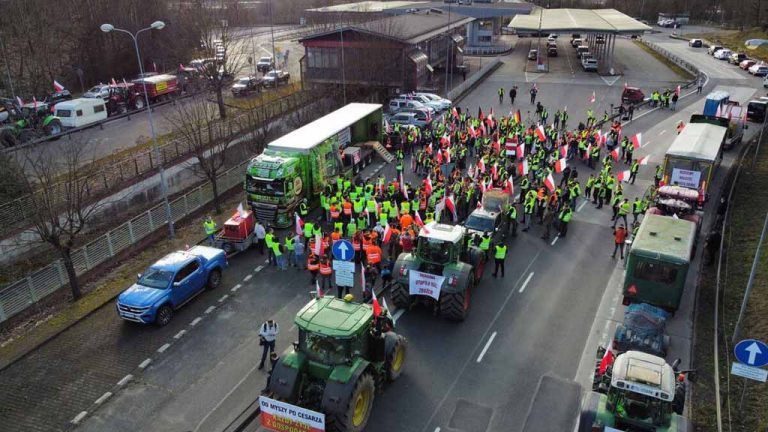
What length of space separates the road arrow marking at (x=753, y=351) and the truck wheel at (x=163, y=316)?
15.4 metres

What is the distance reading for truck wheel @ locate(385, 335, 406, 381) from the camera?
45.0 ft

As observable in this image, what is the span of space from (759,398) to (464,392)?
6990 mm

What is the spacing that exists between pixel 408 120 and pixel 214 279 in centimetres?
2266

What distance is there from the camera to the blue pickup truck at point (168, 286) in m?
17.0

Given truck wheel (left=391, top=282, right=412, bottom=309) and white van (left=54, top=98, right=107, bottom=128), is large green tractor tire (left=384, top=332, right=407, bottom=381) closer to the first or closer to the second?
truck wheel (left=391, top=282, right=412, bottom=309)

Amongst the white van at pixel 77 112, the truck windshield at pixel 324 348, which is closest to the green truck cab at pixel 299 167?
the truck windshield at pixel 324 348

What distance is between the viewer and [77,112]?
37594mm

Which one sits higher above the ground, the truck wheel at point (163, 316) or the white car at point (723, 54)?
the white car at point (723, 54)

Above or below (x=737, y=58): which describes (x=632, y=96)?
below

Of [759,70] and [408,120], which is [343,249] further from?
[759,70]

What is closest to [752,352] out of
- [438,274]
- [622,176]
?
[438,274]

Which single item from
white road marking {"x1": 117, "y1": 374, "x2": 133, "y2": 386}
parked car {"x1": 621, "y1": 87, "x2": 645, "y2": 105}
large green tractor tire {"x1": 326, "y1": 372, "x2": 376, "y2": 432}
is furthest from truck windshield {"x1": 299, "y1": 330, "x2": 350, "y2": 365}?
parked car {"x1": 621, "y1": 87, "x2": 645, "y2": 105}

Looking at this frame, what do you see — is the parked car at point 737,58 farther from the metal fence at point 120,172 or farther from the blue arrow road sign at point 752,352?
the blue arrow road sign at point 752,352

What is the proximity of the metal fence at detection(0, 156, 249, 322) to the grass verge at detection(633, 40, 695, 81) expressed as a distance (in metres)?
48.4
